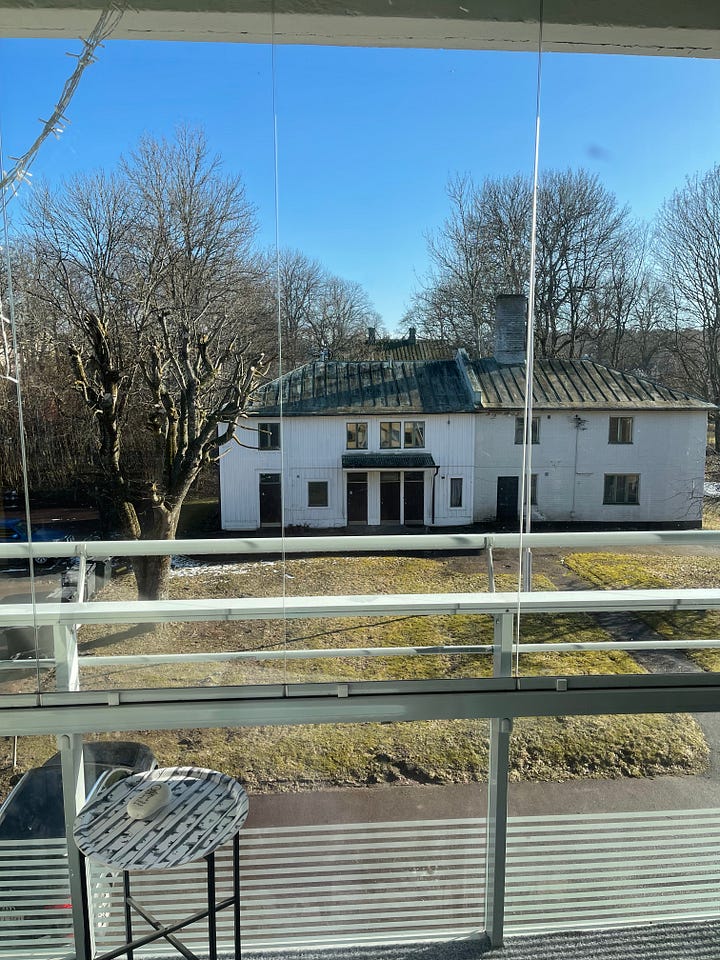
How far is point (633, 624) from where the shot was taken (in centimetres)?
220

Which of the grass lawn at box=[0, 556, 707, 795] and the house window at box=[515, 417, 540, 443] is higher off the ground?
the house window at box=[515, 417, 540, 443]

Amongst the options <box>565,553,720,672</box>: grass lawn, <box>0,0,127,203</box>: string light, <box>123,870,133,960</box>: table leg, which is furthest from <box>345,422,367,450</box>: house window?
<box>123,870,133,960</box>: table leg

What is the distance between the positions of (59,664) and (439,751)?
1181 millimetres

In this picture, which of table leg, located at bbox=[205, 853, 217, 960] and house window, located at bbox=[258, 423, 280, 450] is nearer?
table leg, located at bbox=[205, 853, 217, 960]

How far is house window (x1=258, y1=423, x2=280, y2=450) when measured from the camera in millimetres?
2062

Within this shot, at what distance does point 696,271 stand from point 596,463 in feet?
2.32

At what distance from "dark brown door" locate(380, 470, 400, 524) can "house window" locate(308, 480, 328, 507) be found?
17cm

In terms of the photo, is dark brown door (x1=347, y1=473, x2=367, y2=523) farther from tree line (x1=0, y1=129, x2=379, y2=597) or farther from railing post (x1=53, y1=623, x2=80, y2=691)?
railing post (x1=53, y1=623, x2=80, y2=691)

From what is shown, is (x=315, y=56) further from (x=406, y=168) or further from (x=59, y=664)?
(x=59, y=664)

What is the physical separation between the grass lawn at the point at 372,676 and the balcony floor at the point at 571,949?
0.52m

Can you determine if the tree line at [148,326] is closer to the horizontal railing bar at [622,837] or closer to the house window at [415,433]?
the house window at [415,433]

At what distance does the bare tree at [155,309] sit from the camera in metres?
1.99

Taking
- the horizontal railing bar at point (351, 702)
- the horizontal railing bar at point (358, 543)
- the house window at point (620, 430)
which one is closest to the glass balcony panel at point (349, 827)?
the horizontal railing bar at point (351, 702)

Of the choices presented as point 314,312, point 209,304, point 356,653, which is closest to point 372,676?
point 356,653
